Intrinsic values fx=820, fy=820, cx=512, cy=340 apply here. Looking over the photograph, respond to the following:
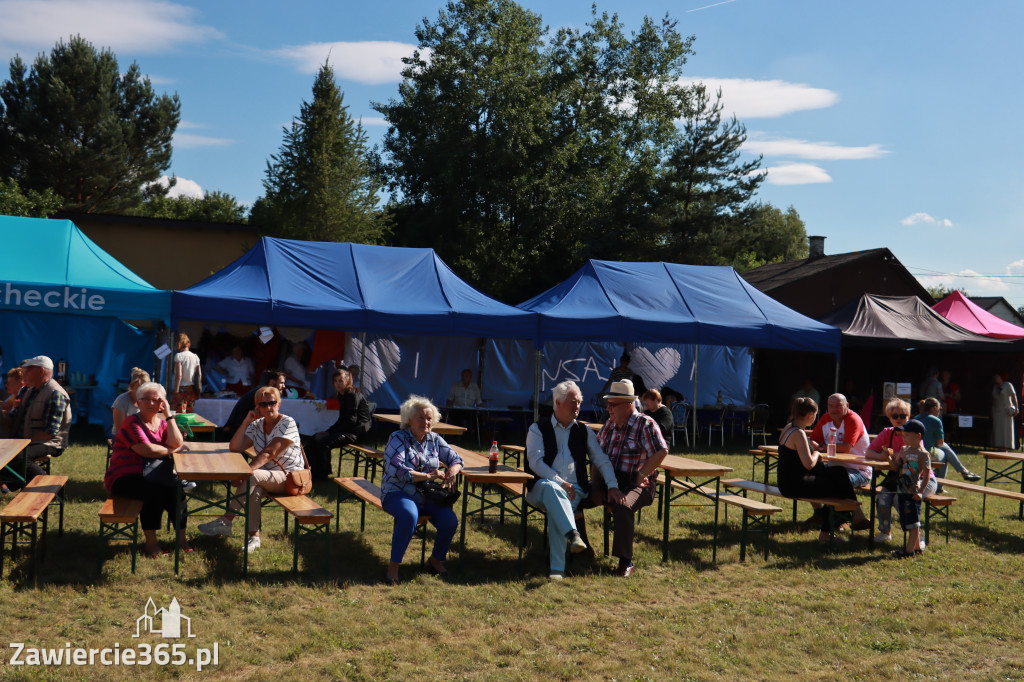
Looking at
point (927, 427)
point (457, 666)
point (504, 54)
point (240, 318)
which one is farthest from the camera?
point (504, 54)

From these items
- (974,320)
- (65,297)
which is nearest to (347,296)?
(65,297)

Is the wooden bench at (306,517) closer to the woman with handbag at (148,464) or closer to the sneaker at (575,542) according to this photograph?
the woman with handbag at (148,464)

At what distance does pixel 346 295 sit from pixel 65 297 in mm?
3193

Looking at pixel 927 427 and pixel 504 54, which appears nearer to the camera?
pixel 927 427

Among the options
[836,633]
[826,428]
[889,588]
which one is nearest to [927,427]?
[826,428]

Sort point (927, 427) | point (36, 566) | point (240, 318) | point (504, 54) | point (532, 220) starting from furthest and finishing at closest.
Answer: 1. point (504, 54)
2. point (532, 220)
3. point (240, 318)
4. point (927, 427)
5. point (36, 566)

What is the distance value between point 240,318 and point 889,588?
7.40 meters

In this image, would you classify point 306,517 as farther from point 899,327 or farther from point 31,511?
point 899,327

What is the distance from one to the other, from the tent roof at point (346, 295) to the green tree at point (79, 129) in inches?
696

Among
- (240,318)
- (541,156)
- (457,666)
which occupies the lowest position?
(457,666)

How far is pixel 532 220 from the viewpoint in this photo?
25.9 meters

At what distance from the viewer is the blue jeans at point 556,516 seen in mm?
5379

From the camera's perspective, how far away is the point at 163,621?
4156 mm

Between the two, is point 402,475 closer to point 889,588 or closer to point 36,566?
point 36,566
